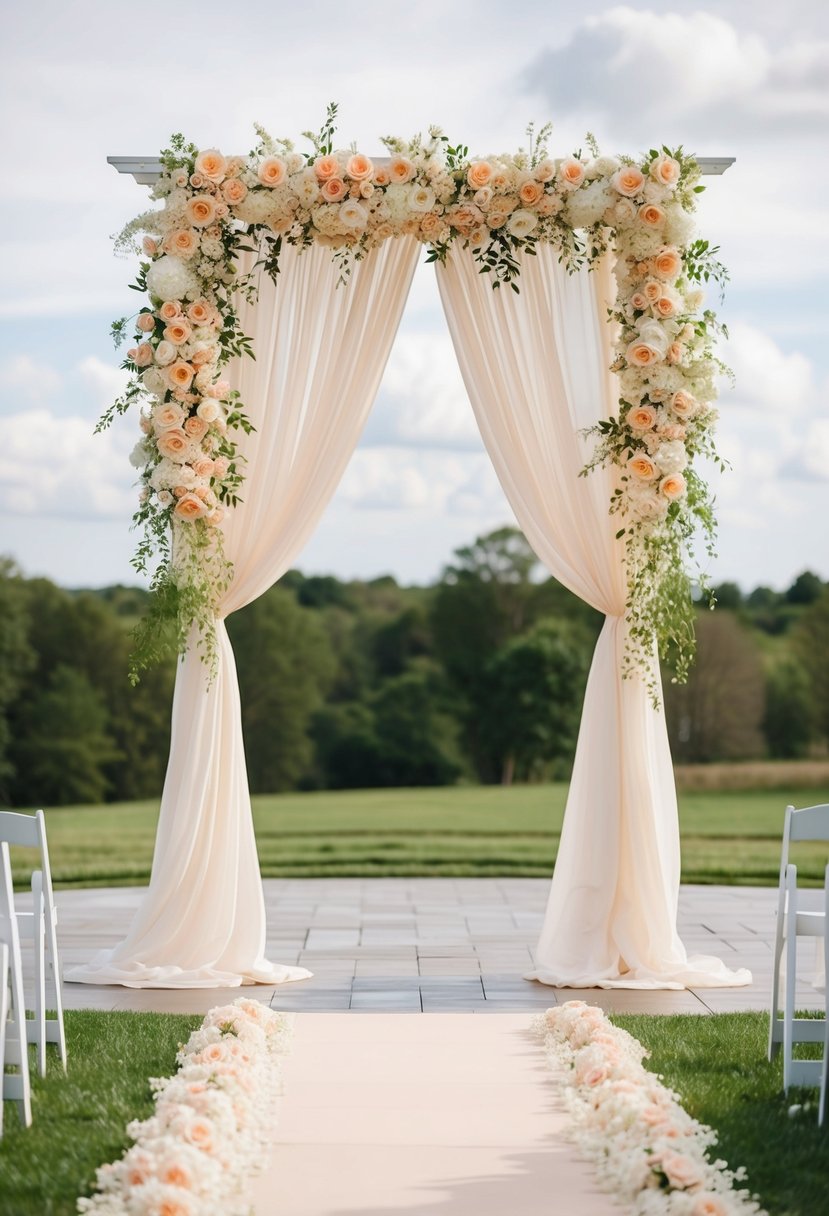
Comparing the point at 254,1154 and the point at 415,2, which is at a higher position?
the point at 415,2

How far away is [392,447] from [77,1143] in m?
25.8

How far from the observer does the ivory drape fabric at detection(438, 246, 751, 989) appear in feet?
19.2

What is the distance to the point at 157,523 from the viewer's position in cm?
582

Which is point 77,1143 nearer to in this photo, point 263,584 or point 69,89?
point 263,584

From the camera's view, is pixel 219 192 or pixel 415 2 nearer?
pixel 219 192

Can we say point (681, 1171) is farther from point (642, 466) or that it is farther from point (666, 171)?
point (666, 171)

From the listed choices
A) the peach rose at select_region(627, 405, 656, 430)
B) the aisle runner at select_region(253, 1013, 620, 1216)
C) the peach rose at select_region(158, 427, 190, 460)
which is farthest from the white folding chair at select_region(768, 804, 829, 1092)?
the peach rose at select_region(158, 427, 190, 460)

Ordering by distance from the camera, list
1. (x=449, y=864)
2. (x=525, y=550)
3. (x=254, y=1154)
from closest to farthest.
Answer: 1. (x=254, y=1154)
2. (x=449, y=864)
3. (x=525, y=550)

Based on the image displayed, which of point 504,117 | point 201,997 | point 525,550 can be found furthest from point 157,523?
point 525,550

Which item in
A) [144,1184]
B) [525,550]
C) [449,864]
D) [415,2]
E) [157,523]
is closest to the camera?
[144,1184]

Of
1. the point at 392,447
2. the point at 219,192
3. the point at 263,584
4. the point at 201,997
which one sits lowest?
the point at 201,997

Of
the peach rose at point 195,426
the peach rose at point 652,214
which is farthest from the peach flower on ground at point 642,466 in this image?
the peach rose at point 195,426

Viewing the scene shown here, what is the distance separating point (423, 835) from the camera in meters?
15.2

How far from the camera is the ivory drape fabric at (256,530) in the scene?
19.1 feet
